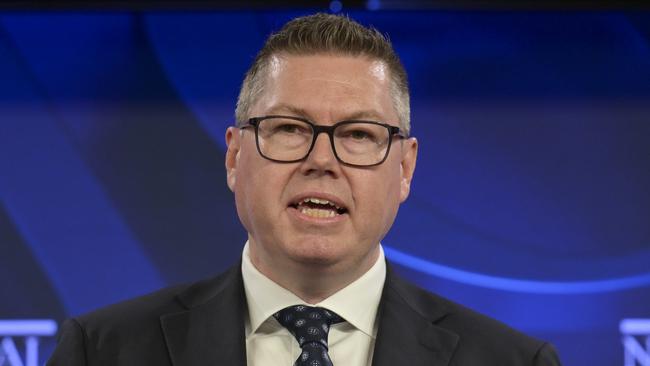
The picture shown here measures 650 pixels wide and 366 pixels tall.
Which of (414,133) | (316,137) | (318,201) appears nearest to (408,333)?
(318,201)

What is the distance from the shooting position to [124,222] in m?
3.43

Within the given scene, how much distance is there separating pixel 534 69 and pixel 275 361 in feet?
5.86

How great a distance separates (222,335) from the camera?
2057 mm

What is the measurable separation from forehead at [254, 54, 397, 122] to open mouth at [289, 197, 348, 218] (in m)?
0.17

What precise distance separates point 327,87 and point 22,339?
182cm

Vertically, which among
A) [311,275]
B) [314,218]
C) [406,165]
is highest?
[406,165]

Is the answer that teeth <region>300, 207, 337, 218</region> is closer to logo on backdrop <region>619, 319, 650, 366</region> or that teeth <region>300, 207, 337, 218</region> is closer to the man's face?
the man's face

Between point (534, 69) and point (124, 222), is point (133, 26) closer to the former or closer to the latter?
point (124, 222)

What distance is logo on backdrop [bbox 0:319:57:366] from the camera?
335cm

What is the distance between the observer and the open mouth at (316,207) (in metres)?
1.96

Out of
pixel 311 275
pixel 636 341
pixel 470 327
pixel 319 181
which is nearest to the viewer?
pixel 319 181

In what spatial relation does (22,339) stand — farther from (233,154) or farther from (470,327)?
(470,327)

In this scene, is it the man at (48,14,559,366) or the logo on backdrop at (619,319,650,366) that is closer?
the man at (48,14,559,366)

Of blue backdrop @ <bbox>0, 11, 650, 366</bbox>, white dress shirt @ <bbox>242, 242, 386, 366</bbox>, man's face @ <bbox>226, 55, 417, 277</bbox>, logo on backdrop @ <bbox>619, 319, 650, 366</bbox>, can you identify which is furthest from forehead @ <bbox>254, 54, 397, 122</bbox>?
logo on backdrop @ <bbox>619, 319, 650, 366</bbox>
